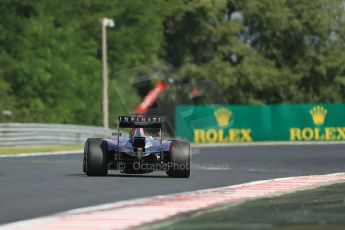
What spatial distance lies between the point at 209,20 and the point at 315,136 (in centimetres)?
2456

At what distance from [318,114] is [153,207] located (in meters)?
41.0

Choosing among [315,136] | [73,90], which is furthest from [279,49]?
[315,136]

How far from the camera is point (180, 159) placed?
21188 mm

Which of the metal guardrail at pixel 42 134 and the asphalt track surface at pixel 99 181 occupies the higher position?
the metal guardrail at pixel 42 134

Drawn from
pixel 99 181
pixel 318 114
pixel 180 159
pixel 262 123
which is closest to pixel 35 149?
pixel 262 123

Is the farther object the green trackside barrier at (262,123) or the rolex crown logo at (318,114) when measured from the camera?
the rolex crown logo at (318,114)

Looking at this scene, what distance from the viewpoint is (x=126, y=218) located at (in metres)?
12.7

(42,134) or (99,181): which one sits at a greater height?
A: (42,134)

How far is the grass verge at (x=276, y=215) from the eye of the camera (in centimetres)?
1173

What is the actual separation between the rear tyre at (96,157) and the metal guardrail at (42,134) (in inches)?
765

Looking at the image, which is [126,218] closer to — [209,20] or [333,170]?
[333,170]

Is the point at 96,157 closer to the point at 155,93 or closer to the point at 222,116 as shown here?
the point at 222,116

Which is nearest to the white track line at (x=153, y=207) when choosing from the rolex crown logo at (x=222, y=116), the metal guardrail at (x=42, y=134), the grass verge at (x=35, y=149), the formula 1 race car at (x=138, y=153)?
the formula 1 race car at (x=138, y=153)

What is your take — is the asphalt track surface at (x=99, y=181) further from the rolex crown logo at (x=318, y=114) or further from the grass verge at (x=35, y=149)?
the rolex crown logo at (x=318, y=114)
